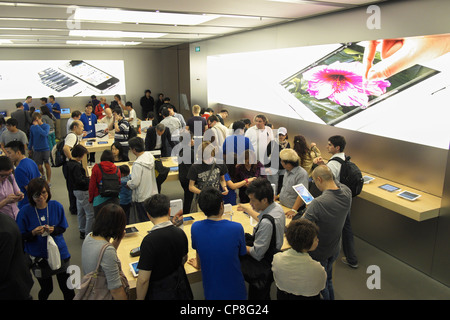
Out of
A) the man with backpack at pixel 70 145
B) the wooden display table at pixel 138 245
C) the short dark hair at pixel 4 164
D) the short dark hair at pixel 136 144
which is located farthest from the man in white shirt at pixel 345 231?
the man with backpack at pixel 70 145

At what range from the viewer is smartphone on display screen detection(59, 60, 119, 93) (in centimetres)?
1291

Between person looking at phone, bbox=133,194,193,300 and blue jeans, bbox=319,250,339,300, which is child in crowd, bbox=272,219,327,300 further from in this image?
blue jeans, bbox=319,250,339,300

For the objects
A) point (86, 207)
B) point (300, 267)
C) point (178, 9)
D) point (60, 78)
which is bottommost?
point (86, 207)

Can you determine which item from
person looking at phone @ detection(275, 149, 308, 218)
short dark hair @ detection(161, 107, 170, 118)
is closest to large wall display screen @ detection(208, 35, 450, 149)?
person looking at phone @ detection(275, 149, 308, 218)

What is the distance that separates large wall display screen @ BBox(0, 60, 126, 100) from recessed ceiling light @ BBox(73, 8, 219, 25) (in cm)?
800

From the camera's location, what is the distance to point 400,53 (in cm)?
434

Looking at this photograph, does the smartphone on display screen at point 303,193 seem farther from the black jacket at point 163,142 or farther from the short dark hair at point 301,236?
the black jacket at point 163,142

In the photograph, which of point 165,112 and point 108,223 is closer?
point 108,223

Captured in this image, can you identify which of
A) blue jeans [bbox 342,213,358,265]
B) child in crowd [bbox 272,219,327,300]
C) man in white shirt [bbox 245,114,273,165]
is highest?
man in white shirt [bbox 245,114,273,165]

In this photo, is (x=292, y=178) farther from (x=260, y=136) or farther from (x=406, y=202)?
(x=260, y=136)

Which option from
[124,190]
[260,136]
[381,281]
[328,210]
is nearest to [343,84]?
[260,136]

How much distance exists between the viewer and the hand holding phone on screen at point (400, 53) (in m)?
3.92

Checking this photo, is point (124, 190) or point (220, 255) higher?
point (220, 255)

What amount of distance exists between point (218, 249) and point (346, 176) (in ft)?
7.50
